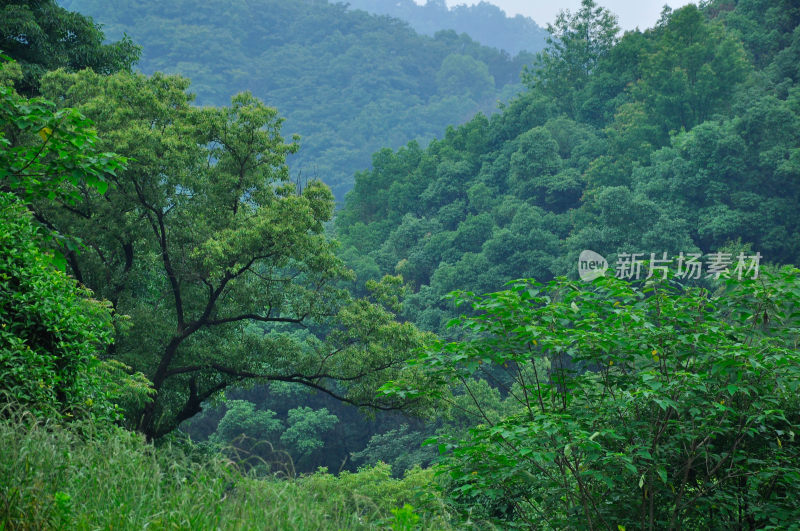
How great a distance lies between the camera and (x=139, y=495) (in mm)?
2842

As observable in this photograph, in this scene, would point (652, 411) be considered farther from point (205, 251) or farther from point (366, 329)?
point (205, 251)

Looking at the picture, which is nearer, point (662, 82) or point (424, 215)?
point (662, 82)

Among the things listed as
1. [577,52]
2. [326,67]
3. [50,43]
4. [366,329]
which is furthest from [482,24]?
[366,329]

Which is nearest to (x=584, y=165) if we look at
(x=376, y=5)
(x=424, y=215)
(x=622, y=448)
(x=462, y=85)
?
(x=424, y=215)

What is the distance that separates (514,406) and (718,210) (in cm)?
1151

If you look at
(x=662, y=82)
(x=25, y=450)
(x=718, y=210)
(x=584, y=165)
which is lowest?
(x=25, y=450)

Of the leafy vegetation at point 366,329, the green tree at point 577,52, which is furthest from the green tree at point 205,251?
the green tree at point 577,52

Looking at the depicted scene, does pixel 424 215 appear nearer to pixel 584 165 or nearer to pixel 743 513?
pixel 584 165

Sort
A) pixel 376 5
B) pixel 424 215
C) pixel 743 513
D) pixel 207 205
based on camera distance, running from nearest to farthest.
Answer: pixel 743 513
pixel 207 205
pixel 424 215
pixel 376 5

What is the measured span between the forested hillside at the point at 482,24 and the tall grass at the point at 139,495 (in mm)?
121075

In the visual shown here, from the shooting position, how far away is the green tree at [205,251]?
10.7 metres

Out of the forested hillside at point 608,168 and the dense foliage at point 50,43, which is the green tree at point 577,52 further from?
the dense foliage at point 50,43

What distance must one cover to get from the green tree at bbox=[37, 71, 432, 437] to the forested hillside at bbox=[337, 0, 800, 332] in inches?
542

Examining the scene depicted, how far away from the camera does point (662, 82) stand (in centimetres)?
3306
